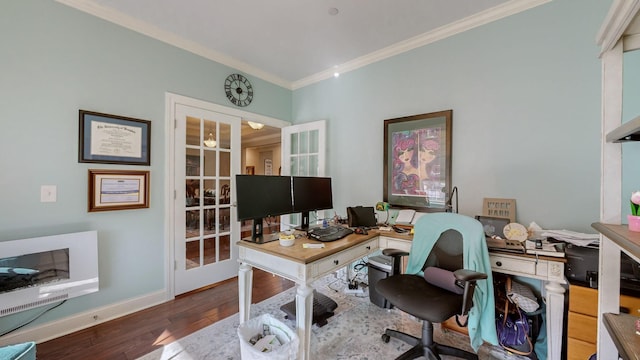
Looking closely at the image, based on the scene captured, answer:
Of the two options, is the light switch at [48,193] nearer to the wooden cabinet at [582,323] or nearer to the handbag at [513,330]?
the handbag at [513,330]

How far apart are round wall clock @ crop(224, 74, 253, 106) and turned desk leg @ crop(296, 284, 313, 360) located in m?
2.49

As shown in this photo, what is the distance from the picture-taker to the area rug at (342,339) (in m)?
1.73

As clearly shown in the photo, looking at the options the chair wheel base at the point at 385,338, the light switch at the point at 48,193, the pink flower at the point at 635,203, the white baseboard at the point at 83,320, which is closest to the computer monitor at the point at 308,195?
the chair wheel base at the point at 385,338

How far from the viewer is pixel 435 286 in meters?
1.69

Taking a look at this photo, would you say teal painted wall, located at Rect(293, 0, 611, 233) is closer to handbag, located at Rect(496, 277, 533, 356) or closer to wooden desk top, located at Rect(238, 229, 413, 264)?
handbag, located at Rect(496, 277, 533, 356)

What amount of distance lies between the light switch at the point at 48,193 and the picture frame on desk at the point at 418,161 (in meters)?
2.97

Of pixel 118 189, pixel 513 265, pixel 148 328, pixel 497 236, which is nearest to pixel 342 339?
pixel 513 265

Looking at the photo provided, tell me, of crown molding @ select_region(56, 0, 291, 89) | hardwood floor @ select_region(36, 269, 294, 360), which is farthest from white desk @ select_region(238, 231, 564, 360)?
A: crown molding @ select_region(56, 0, 291, 89)

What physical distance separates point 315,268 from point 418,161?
165cm

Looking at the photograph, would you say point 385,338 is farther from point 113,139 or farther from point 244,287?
point 113,139

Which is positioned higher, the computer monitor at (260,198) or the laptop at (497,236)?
the computer monitor at (260,198)

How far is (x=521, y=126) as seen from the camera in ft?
6.71

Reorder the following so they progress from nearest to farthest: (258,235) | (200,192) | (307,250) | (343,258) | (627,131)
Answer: (627,131) → (307,250) → (343,258) → (258,235) → (200,192)

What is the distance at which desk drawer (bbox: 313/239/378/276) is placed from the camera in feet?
5.14
